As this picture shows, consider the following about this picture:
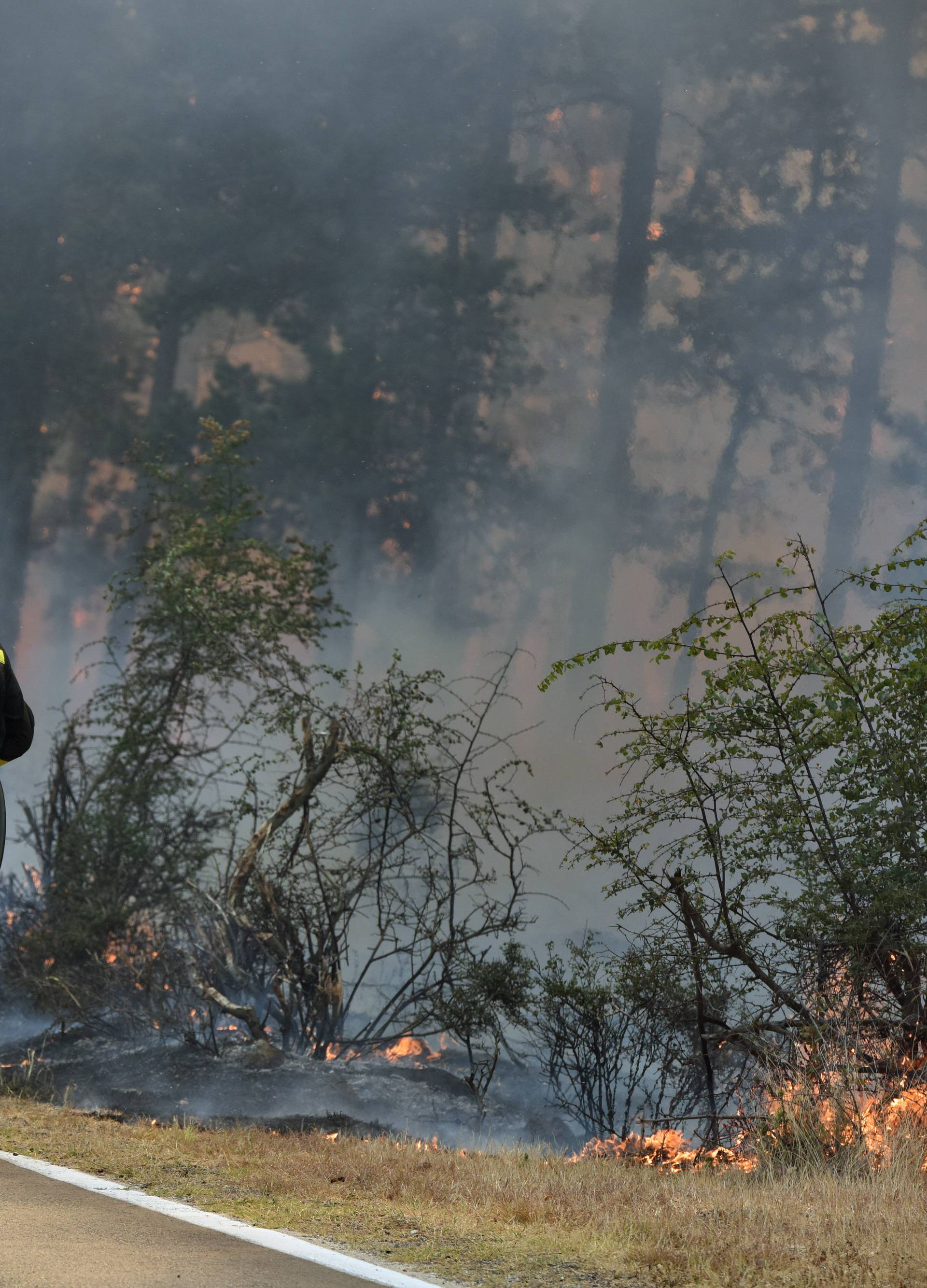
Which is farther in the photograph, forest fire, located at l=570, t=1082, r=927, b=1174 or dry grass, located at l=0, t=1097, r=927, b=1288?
forest fire, located at l=570, t=1082, r=927, b=1174

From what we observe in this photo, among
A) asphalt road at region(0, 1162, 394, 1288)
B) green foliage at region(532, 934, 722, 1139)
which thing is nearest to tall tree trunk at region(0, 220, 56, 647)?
green foliage at region(532, 934, 722, 1139)

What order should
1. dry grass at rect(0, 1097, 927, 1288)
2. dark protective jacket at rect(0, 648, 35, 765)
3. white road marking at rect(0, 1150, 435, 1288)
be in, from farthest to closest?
dark protective jacket at rect(0, 648, 35, 765) → dry grass at rect(0, 1097, 927, 1288) → white road marking at rect(0, 1150, 435, 1288)

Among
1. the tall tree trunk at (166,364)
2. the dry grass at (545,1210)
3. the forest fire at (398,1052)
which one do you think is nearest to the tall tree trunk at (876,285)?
the forest fire at (398,1052)

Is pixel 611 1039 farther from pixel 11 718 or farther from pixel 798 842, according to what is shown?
pixel 11 718

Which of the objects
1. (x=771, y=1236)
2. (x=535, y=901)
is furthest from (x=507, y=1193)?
(x=535, y=901)

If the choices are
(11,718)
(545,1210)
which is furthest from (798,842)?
(11,718)

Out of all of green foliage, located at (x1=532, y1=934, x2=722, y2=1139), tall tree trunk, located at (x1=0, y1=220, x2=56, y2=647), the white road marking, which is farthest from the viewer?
tall tree trunk, located at (x1=0, y1=220, x2=56, y2=647)

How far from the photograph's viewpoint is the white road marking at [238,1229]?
3.97 m

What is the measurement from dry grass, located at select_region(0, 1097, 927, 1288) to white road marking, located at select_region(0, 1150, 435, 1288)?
16 centimetres

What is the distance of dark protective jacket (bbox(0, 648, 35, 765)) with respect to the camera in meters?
4.91

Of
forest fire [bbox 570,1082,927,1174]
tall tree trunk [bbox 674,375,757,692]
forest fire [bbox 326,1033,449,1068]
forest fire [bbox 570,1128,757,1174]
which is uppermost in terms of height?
tall tree trunk [bbox 674,375,757,692]

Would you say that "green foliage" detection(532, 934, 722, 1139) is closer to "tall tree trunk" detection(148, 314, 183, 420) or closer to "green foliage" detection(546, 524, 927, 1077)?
"green foliage" detection(546, 524, 927, 1077)

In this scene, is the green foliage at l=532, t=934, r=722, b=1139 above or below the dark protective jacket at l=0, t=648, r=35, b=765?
below

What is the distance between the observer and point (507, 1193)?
580 cm
